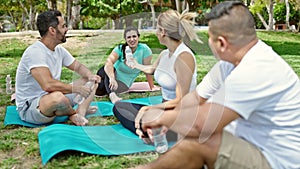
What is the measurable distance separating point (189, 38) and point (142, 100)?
243cm

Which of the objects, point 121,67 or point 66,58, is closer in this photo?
point 121,67

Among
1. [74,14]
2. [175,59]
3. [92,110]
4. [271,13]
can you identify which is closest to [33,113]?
[92,110]

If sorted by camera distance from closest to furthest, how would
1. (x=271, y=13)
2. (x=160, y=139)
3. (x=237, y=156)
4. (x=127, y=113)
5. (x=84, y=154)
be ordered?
(x=237, y=156) → (x=160, y=139) → (x=84, y=154) → (x=127, y=113) → (x=271, y=13)

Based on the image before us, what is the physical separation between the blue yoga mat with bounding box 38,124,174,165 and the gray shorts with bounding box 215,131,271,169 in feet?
4.44

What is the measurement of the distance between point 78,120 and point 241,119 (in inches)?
99.8

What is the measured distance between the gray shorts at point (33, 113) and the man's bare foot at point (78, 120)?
21 centimetres

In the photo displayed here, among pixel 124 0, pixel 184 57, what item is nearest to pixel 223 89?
pixel 184 57

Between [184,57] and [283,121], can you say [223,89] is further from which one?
[184,57]

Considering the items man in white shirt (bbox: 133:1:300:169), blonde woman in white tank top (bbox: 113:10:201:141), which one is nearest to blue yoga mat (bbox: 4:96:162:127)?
blonde woman in white tank top (bbox: 113:10:201:141)

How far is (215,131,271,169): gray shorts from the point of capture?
238 cm

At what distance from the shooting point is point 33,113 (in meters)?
4.59

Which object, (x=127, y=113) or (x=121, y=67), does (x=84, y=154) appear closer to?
(x=127, y=113)

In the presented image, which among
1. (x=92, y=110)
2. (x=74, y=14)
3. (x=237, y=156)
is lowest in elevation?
(x=92, y=110)

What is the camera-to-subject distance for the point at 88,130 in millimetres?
4387
